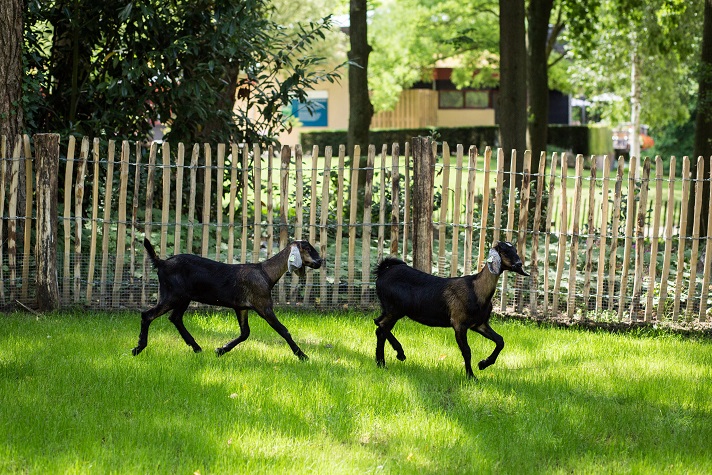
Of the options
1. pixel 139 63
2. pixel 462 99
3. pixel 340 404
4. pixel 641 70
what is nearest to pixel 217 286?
pixel 340 404

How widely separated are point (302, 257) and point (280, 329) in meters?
0.62

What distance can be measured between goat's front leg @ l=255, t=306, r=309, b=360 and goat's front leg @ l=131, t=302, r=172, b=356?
2.54 feet

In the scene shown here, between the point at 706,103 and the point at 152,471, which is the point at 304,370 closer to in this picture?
the point at 152,471

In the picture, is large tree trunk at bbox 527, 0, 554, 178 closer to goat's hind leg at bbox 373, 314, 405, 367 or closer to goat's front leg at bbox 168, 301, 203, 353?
goat's hind leg at bbox 373, 314, 405, 367

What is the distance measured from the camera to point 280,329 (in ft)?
25.2

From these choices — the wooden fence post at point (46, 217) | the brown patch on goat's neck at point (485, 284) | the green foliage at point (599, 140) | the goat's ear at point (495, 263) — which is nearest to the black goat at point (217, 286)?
the brown patch on goat's neck at point (485, 284)

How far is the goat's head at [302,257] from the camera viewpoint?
24.7 ft

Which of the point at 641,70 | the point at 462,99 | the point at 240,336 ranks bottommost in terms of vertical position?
the point at 240,336

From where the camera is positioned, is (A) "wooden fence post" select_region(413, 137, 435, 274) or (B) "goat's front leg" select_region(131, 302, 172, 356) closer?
(B) "goat's front leg" select_region(131, 302, 172, 356)

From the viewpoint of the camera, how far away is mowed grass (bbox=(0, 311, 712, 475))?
5562 mm

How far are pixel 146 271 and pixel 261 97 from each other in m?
3.45

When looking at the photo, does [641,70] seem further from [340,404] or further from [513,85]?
[340,404]

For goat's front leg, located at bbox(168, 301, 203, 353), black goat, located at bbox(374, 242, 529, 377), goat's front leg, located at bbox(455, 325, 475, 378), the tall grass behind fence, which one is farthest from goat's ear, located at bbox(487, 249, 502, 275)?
goat's front leg, located at bbox(168, 301, 203, 353)

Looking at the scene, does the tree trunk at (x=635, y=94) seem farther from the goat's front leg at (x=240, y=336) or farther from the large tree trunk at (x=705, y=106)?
the goat's front leg at (x=240, y=336)
